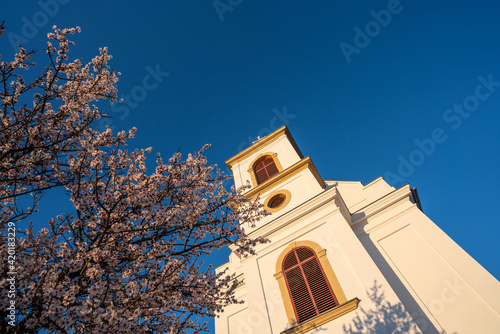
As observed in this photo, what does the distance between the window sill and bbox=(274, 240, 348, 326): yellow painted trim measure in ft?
0.74

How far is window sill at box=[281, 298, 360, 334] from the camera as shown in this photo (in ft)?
24.6

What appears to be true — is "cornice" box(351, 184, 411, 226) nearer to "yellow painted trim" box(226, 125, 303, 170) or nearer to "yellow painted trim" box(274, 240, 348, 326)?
"yellow painted trim" box(274, 240, 348, 326)

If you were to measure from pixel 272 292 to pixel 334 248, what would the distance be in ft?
9.05

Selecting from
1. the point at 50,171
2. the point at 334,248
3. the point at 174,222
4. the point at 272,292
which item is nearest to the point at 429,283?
the point at 334,248

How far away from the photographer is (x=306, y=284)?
29.2 feet

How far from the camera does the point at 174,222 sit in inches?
211

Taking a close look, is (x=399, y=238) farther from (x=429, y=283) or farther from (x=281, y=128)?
(x=281, y=128)

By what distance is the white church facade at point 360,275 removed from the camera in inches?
292

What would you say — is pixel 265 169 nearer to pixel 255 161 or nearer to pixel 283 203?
pixel 255 161

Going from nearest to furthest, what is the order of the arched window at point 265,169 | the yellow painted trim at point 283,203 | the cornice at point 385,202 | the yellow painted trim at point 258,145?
the cornice at point 385,202 < the yellow painted trim at point 283,203 < the arched window at point 265,169 < the yellow painted trim at point 258,145

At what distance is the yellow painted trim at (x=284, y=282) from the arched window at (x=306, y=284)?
0.11m

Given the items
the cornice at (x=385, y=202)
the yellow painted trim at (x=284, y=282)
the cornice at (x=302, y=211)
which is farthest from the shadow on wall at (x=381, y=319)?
the cornice at (x=385, y=202)

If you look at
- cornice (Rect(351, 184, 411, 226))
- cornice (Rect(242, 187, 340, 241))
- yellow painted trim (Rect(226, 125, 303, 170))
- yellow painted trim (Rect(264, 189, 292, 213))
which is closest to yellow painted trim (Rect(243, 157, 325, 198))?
yellow painted trim (Rect(264, 189, 292, 213))

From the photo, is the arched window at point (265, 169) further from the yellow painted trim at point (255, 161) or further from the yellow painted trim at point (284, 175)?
the yellow painted trim at point (284, 175)
